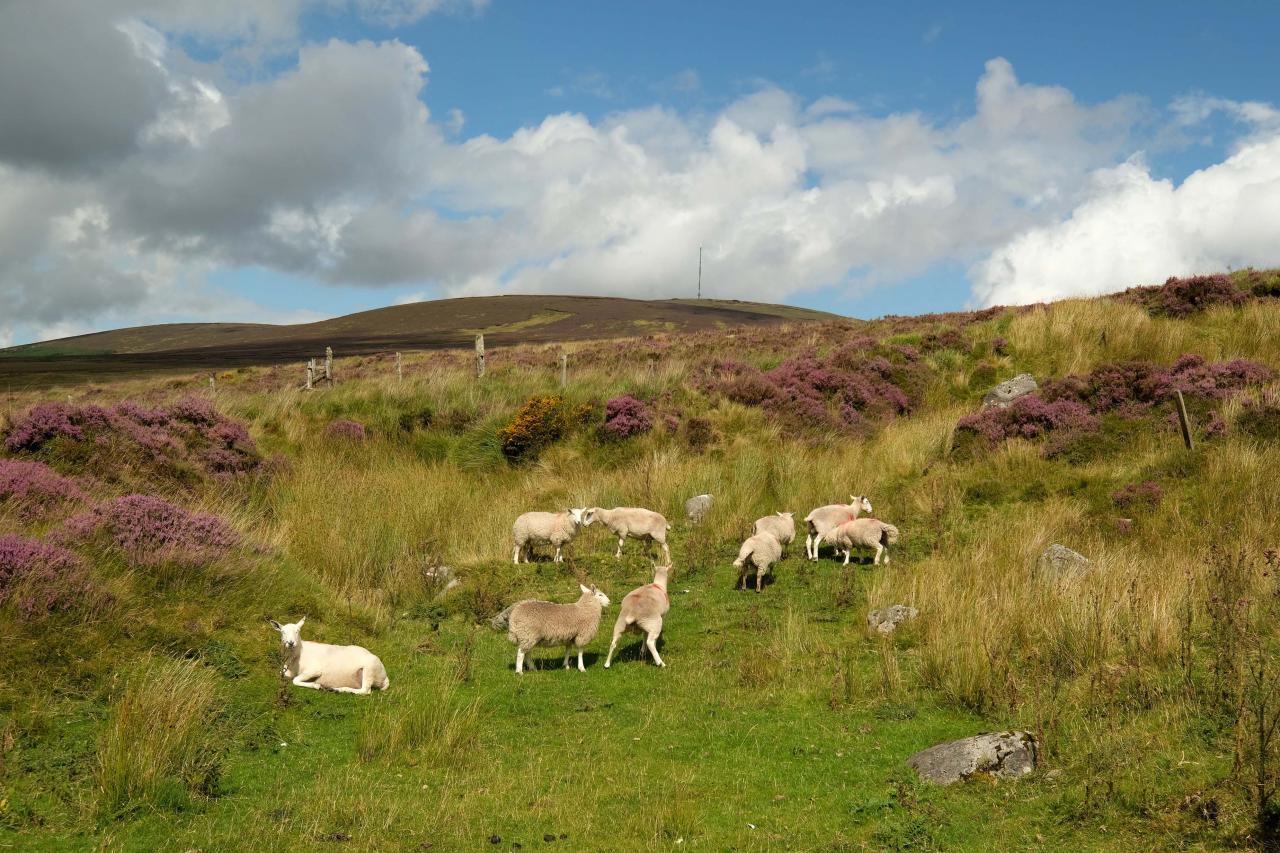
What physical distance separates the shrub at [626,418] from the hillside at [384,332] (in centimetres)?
5309

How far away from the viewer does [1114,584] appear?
1027 cm

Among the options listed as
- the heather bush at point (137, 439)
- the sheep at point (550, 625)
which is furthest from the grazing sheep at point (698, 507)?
the heather bush at point (137, 439)

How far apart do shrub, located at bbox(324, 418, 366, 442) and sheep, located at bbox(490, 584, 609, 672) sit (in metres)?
13.6

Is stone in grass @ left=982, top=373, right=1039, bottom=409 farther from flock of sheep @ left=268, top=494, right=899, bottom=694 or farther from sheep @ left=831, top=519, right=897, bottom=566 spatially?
sheep @ left=831, top=519, right=897, bottom=566

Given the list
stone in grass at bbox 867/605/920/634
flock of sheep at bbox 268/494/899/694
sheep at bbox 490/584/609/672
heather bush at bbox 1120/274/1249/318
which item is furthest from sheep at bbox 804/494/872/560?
heather bush at bbox 1120/274/1249/318

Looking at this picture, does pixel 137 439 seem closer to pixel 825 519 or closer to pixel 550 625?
pixel 550 625

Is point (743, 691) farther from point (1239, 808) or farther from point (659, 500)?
point (659, 500)

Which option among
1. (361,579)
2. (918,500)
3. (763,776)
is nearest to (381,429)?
(361,579)

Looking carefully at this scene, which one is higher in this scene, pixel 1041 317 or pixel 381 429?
pixel 1041 317

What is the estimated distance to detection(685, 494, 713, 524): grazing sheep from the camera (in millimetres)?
18469

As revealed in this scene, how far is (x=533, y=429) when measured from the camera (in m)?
23.3

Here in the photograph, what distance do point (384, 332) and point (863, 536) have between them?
10906 centimetres

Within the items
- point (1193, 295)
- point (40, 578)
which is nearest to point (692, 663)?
point (40, 578)

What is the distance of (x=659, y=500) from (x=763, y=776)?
38.7ft
